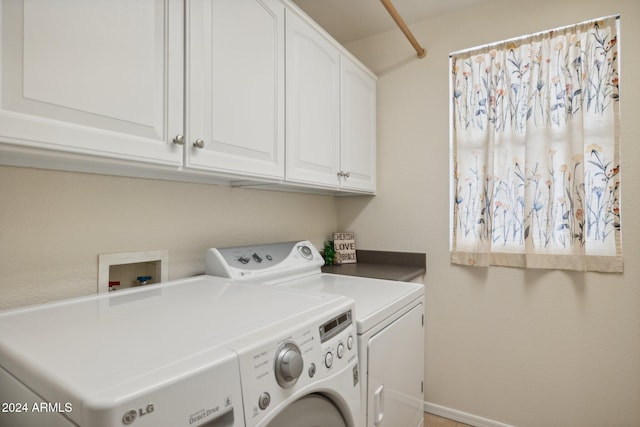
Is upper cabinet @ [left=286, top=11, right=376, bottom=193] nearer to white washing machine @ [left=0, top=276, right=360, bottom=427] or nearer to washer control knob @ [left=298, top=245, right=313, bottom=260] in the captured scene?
washer control knob @ [left=298, top=245, right=313, bottom=260]

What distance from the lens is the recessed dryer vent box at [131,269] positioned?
1.17 m

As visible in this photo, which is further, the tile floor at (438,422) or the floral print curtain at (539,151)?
the tile floor at (438,422)

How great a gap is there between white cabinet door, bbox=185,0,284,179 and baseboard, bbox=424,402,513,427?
6.03 ft

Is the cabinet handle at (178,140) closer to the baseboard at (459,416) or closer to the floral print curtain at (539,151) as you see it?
the floral print curtain at (539,151)

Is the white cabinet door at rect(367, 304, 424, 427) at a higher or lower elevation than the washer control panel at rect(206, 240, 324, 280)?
lower

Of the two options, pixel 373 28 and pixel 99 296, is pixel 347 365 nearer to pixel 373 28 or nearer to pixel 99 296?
pixel 99 296

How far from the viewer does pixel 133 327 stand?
75 centimetres

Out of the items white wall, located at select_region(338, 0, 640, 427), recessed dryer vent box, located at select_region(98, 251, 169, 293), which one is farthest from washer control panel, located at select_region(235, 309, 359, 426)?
white wall, located at select_region(338, 0, 640, 427)

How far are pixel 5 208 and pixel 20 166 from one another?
13 cm

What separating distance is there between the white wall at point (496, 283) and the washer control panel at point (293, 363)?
1.38 meters

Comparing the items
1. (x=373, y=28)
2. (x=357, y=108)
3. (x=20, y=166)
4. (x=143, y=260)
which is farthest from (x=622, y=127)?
(x=20, y=166)

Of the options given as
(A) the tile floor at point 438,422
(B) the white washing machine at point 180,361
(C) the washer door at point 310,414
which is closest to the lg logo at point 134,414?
(B) the white washing machine at point 180,361

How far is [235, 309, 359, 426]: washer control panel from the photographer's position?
2.12ft

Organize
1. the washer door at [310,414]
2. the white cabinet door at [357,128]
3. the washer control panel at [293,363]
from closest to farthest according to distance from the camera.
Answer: the washer control panel at [293,363] < the washer door at [310,414] < the white cabinet door at [357,128]
